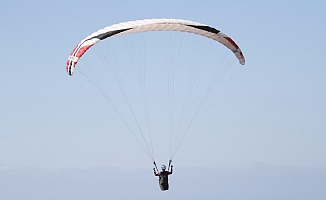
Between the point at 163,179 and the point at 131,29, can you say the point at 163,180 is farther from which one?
the point at 131,29

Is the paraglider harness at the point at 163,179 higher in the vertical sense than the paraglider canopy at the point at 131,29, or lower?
lower

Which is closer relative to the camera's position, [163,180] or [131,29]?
[131,29]

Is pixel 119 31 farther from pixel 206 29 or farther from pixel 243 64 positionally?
pixel 243 64

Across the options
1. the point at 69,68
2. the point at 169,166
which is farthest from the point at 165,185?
the point at 69,68

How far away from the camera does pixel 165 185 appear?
43.2 meters

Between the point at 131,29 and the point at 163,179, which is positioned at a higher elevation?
the point at 131,29

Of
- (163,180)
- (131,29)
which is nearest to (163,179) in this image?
(163,180)

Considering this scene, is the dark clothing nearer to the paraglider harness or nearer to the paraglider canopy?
the paraglider harness

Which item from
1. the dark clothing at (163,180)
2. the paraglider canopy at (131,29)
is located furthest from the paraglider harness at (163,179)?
the paraglider canopy at (131,29)

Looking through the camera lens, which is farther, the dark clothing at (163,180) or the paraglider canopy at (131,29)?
the dark clothing at (163,180)

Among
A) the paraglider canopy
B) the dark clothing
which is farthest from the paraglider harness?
the paraglider canopy

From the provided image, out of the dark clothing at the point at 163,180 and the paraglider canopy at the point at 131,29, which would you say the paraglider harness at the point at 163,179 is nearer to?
the dark clothing at the point at 163,180

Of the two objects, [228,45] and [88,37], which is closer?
[88,37]

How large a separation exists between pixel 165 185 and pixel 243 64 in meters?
7.89
